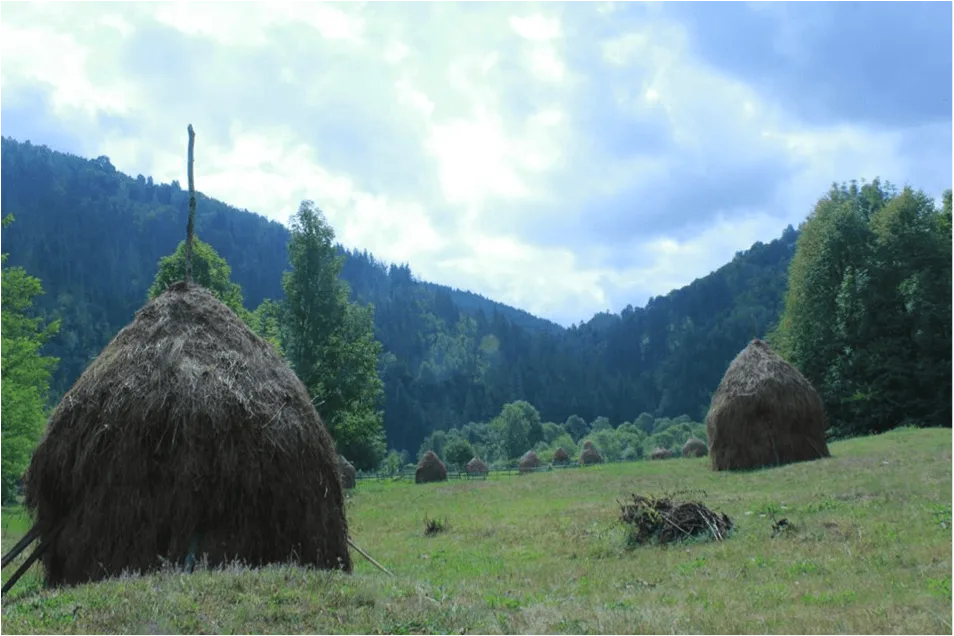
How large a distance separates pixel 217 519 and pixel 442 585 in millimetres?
2976

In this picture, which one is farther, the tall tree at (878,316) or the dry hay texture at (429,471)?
the dry hay texture at (429,471)

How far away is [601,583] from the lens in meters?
9.80

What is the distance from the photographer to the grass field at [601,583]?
6.63 meters

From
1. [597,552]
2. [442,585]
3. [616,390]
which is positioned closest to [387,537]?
[597,552]

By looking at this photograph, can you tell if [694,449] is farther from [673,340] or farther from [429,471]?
[673,340]

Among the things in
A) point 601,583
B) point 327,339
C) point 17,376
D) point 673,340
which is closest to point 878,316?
point 327,339

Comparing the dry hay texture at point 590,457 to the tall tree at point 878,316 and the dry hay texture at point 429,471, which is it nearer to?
the dry hay texture at point 429,471

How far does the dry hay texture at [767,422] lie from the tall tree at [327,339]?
19374 mm

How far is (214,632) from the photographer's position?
6324 mm

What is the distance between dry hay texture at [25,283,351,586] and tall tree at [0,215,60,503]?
1627 centimetres

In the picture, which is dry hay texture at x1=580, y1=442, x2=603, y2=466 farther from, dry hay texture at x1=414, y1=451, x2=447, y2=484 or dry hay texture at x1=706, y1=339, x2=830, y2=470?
dry hay texture at x1=706, y1=339, x2=830, y2=470

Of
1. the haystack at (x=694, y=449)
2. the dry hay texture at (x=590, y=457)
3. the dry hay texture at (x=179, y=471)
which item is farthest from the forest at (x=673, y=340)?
the dry hay texture at (x=590, y=457)

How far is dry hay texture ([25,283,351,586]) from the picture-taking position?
9.15 m

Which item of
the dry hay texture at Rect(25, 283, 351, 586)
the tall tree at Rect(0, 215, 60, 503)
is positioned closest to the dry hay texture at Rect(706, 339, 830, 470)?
the dry hay texture at Rect(25, 283, 351, 586)
